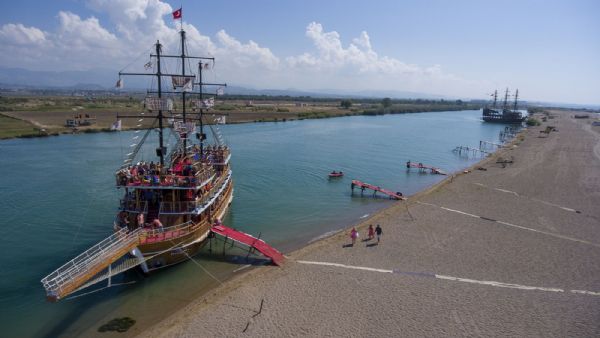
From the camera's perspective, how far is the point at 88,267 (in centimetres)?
1911

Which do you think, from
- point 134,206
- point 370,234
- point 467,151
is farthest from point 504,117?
point 134,206

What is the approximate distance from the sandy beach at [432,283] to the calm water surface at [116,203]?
3.13 m

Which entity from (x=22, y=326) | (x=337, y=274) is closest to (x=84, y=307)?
(x=22, y=326)

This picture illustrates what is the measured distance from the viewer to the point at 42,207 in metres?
34.2

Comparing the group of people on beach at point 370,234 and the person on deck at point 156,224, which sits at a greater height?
the person on deck at point 156,224

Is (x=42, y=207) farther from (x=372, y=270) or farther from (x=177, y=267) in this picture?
(x=372, y=270)

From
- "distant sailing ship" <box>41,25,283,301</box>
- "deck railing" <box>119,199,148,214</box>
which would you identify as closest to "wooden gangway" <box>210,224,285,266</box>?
"distant sailing ship" <box>41,25,283,301</box>

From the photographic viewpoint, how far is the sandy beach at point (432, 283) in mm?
17828

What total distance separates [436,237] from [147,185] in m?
21.1

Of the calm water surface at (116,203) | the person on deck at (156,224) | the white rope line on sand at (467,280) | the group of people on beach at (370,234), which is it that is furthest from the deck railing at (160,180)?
the group of people on beach at (370,234)

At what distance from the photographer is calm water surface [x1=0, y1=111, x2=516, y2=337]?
20294 millimetres

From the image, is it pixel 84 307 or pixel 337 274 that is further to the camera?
pixel 337 274

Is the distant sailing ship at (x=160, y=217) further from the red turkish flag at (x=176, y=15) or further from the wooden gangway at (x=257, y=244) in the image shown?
the red turkish flag at (x=176, y=15)

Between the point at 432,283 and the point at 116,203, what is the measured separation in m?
29.2
